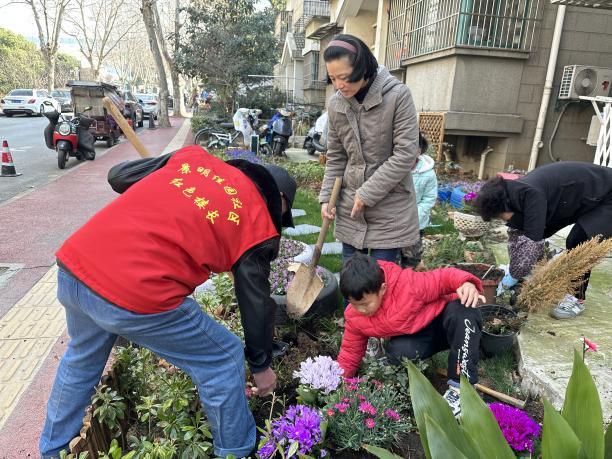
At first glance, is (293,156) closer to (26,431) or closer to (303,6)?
(26,431)

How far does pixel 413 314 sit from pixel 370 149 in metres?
0.97

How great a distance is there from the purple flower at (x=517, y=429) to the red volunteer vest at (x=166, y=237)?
44.3 inches

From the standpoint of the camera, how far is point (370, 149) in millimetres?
2500

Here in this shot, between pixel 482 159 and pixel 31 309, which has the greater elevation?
pixel 482 159

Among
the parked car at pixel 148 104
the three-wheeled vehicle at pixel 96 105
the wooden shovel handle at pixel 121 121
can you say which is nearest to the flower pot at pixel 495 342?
the wooden shovel handle at pixel 121 121

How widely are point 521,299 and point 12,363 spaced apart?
127 inches

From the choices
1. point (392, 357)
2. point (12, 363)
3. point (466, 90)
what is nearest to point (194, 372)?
point (392, 357)

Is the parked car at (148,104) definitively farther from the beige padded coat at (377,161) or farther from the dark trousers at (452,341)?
the dark trousers at (452,341)

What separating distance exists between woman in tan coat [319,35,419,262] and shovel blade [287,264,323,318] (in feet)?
1.10

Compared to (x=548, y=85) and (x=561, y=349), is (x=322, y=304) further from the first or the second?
(x=548, y=85)

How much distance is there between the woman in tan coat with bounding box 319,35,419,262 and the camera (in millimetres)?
2266

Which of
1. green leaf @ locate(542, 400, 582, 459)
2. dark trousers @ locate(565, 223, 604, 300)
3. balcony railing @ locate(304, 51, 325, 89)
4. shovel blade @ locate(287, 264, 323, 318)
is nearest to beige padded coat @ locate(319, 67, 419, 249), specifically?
shovel blade @ locate(287, 264, 323, 318)

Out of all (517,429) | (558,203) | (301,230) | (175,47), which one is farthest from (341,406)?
(175,47)

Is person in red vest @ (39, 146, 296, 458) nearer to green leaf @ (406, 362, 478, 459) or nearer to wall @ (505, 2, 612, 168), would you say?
green leaf @ (406, 362, 478, 459)
